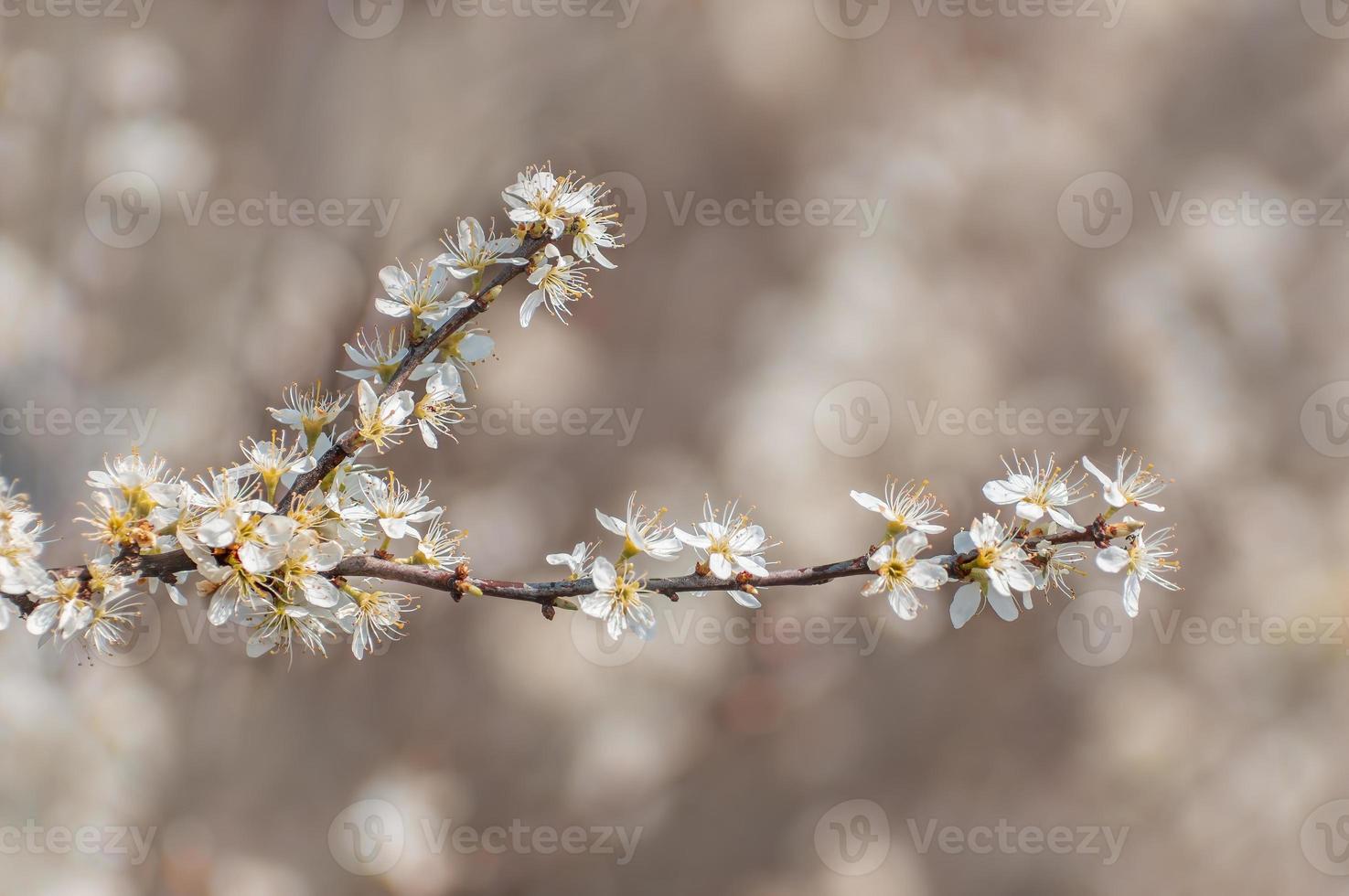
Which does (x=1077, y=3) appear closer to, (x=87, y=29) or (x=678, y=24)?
(x=678, y=24)

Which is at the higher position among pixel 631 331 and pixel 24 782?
pixel 631 331

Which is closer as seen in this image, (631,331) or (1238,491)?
(631,331)

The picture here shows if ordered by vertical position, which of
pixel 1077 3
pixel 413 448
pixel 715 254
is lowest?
pixel 413 448

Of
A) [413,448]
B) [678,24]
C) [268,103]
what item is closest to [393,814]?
[413,448]
